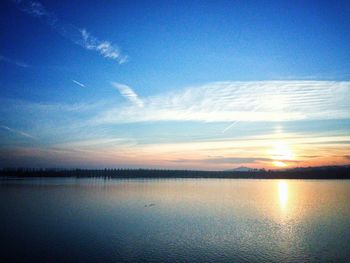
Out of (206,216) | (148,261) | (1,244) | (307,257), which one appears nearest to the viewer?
(148,261)

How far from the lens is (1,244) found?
20.7 metres

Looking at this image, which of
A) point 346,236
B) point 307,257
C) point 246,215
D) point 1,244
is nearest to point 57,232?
point 1,244

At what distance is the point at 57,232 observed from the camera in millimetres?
25156

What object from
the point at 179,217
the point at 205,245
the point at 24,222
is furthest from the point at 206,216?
the point at 24,222

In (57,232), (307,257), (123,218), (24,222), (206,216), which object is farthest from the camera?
(206,216)

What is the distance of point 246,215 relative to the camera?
121 feet

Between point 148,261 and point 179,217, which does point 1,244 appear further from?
point 179,217

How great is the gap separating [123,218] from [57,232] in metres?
9.27

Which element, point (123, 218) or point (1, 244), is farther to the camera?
point (123, 218)

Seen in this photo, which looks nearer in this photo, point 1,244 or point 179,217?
point 1,244

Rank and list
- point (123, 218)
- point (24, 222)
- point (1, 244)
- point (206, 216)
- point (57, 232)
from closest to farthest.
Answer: point (1, 244)
point (57, 232)
point (24, 222)
point (123, 218)
point (206, 216)

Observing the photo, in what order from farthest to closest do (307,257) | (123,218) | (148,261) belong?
(123,218) < (307,257) < (148,261)

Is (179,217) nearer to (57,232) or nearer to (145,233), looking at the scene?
(145,233)

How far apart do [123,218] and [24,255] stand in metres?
15.5
